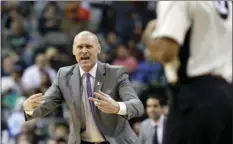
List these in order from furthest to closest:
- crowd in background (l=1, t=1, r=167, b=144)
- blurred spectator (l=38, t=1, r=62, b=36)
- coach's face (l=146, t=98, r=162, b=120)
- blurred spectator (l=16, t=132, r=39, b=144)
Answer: blurred spectator (l=38, t=1, r=62, b=36) → crowd in background (l=1, t=1, r=167, b=144) → blurred spectator (l=16, t=132, r=39, b=144) → coach's face (l=146, t=98, r=162, b=120)

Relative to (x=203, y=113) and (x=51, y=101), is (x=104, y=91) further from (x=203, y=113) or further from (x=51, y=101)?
(x=203, y=113)

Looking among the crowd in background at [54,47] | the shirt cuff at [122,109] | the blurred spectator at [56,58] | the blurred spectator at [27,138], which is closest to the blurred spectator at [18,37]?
the crowd in background at [54,47]

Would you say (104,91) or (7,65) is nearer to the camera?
(104,91)

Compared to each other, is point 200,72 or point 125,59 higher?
point 200,72

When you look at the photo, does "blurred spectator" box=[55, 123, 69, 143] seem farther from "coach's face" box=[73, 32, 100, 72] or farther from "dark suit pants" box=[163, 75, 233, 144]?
"dark suit pants" box=[163, 75, 233, 144]

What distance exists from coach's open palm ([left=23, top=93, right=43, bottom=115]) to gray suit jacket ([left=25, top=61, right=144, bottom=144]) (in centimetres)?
10

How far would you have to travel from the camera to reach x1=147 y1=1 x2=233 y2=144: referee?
10.5ft

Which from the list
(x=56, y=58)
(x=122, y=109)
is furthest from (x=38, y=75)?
(x=122, y=109)

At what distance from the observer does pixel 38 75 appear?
9648 mm

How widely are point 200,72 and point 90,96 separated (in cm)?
188

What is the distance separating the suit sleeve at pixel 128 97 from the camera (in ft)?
15.6

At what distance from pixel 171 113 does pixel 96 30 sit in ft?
26.0

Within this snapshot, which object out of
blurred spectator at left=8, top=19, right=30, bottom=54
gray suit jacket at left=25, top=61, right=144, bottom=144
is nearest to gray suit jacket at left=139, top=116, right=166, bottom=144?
gray suit jacket at left=25, top=61, right=144, bottom=144

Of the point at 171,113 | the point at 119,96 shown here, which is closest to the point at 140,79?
the point at 119,96
